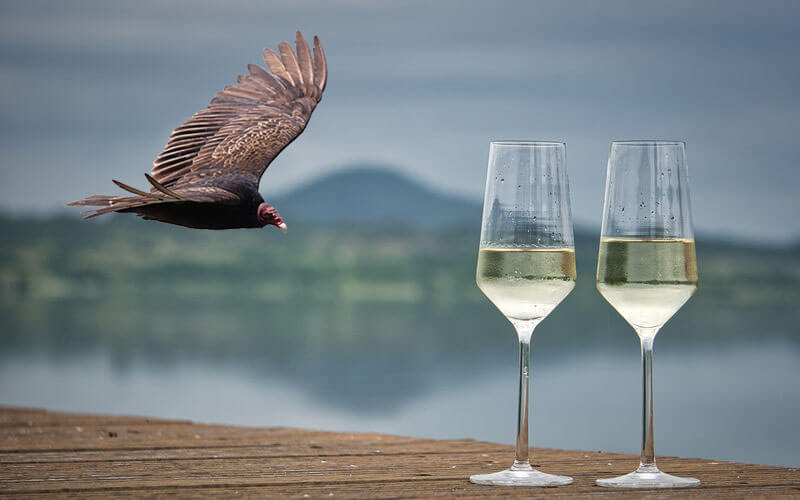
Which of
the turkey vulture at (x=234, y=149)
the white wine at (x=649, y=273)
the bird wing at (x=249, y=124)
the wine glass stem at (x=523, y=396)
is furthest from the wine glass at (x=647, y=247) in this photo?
the bird wing at (x=249, y=124)

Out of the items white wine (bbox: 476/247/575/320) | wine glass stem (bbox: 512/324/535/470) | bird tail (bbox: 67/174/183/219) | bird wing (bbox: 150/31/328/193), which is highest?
bird wing (bbox: 150/31/328/193)

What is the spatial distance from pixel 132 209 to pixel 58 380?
21.2m

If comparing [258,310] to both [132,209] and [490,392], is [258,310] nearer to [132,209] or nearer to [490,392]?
[490,392]

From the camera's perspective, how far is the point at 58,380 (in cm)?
2372

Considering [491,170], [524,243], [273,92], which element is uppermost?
[273,92]

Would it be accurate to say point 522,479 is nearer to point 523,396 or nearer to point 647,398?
point 523,396

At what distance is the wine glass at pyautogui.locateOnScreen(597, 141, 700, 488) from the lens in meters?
2.61

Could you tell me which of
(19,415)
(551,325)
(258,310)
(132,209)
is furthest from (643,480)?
(258,310)

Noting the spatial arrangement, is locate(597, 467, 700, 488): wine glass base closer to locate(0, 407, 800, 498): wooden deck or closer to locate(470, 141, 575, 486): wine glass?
locate(0, 407, 800, 498): wooden deck

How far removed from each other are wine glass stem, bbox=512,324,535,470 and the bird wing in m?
1.85

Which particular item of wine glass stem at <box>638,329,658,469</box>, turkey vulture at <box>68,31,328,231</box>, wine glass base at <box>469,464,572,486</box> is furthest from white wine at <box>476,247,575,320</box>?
turkey vulture at <box>68,31,328,231</box>

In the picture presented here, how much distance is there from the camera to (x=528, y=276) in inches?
103

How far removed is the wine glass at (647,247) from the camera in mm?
2609

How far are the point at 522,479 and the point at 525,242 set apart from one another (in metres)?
0.56
